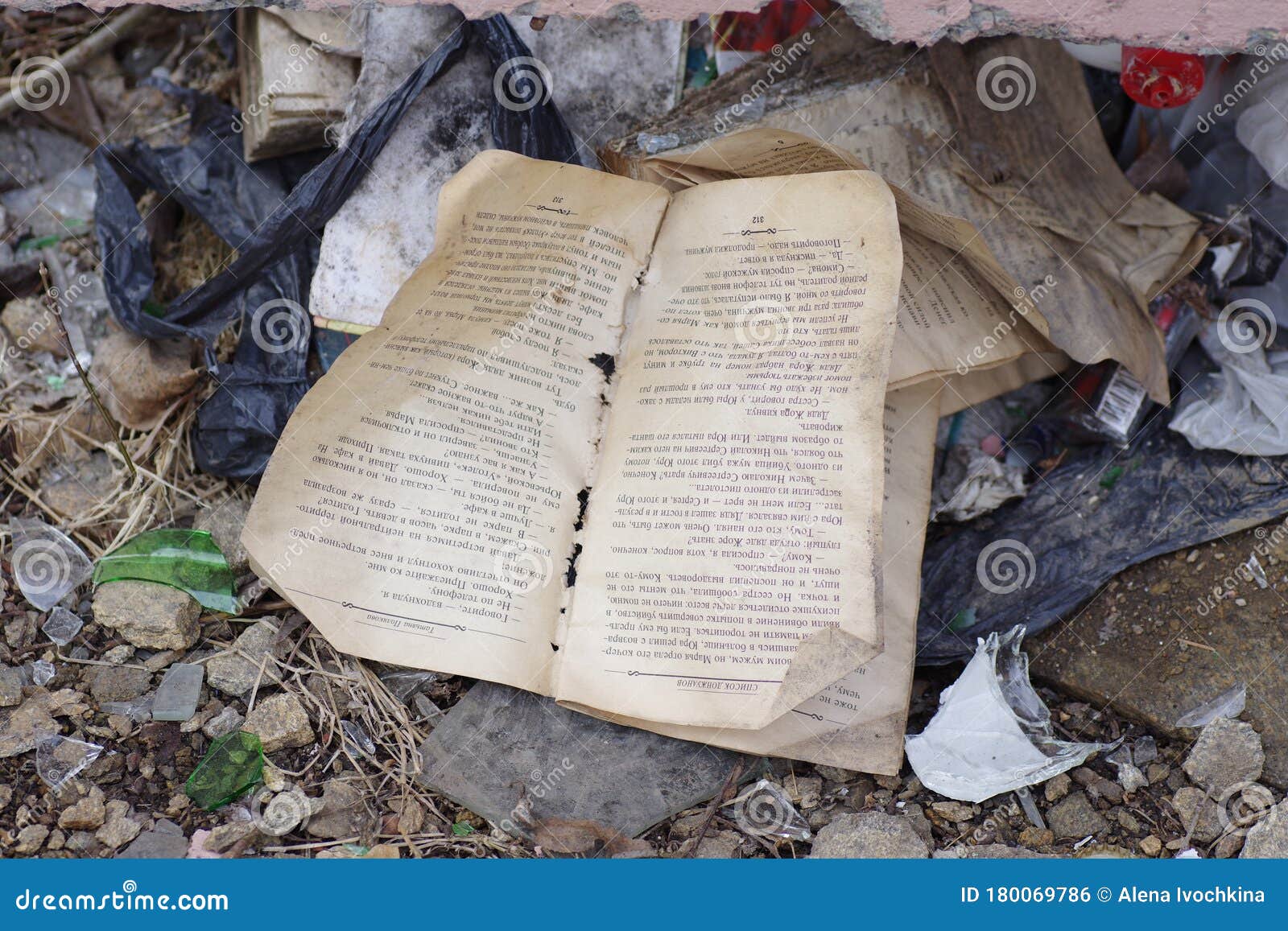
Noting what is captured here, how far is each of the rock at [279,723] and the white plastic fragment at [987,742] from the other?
97 cm

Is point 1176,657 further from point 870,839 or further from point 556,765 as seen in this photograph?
point 556,765

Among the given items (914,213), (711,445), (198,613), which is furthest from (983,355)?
(198,613)

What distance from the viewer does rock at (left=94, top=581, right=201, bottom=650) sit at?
1.75m

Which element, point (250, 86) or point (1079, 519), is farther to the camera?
point (250, 86)

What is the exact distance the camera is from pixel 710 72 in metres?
2.20

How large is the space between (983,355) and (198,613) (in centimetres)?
144

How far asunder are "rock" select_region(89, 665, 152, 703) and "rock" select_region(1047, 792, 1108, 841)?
1465 mm

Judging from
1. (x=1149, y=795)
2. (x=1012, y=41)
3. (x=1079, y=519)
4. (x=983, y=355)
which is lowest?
(x=1149, y=795)

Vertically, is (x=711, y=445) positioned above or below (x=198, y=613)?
above

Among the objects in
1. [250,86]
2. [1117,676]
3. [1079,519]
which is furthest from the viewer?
[250,86]

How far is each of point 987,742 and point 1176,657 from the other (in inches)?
15.0

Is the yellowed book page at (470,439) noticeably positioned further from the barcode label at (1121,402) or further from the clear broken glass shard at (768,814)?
the barcode label at (1121,402)

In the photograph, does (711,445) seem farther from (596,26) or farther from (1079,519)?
(596,26)

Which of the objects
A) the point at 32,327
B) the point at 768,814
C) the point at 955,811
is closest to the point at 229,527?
the point at 32,327
